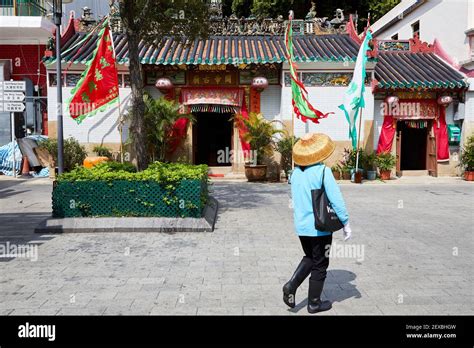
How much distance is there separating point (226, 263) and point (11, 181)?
37.4 feet

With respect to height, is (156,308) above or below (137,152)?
below

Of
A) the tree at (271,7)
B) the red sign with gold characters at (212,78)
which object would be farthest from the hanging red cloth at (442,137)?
the tree at (271,7)

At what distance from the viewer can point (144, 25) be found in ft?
28.5

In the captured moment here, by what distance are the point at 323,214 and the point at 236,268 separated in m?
1.96

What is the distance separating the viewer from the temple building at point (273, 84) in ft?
47.5

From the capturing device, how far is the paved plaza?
4277 mm

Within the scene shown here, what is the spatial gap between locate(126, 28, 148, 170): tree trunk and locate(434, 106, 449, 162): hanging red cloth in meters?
11.5

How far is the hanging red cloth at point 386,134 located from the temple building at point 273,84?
0.12 feet

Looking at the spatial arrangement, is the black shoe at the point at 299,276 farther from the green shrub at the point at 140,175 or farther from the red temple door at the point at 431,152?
the red temple door at the point at 431,152

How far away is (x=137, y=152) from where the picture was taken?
27.8 ft

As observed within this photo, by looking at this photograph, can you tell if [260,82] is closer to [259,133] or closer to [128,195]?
[259,133]

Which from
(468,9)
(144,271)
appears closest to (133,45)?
(144,271)

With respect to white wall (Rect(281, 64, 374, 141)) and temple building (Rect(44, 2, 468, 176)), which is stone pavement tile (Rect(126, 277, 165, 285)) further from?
white wall (Rect(281, 64, 374, 141))
